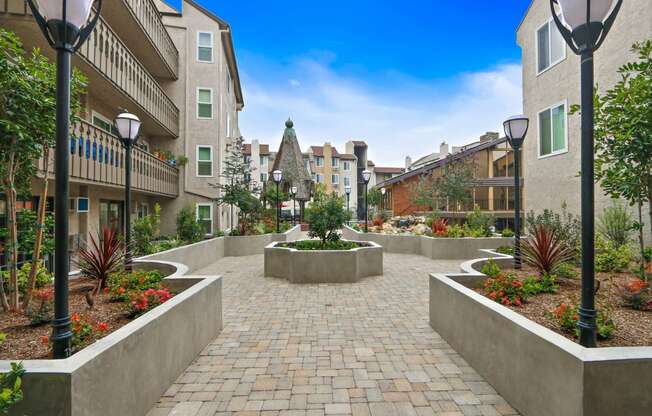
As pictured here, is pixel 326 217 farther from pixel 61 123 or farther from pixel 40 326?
pixel 61 123

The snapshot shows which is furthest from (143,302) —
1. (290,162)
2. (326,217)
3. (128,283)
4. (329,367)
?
(290,162)

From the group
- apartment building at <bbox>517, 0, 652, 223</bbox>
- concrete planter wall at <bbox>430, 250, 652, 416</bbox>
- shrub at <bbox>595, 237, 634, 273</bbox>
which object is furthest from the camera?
apartment building at <bbox>517, 0, 652, 223</bbox>

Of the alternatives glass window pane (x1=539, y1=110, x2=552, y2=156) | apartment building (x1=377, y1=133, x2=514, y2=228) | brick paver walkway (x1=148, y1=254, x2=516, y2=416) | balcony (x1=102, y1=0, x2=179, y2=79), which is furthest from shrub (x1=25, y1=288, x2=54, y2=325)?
apartment building (x1=377, y1=133, x2=514, y2=228)

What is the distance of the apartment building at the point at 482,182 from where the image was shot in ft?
82.8

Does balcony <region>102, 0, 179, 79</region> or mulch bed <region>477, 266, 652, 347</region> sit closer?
mulch bed <region>477, 266, 652, 347</region>

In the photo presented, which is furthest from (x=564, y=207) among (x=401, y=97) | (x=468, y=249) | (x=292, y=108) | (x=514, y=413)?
(x=292, y=108)

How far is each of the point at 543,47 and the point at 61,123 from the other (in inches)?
615

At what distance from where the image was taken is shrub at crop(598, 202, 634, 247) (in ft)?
27.3

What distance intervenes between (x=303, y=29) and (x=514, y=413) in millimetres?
19272

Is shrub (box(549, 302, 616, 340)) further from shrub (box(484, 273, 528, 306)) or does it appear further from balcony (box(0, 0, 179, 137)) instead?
balcony (box(0, 0, 179, 137))

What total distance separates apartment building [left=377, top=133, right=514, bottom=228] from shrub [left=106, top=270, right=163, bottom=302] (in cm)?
2189

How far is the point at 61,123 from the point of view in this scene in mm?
2545

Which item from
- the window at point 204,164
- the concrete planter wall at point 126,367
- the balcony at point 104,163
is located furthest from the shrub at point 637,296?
the window at point 204,164

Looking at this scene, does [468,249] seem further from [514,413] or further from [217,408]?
[217,408]
